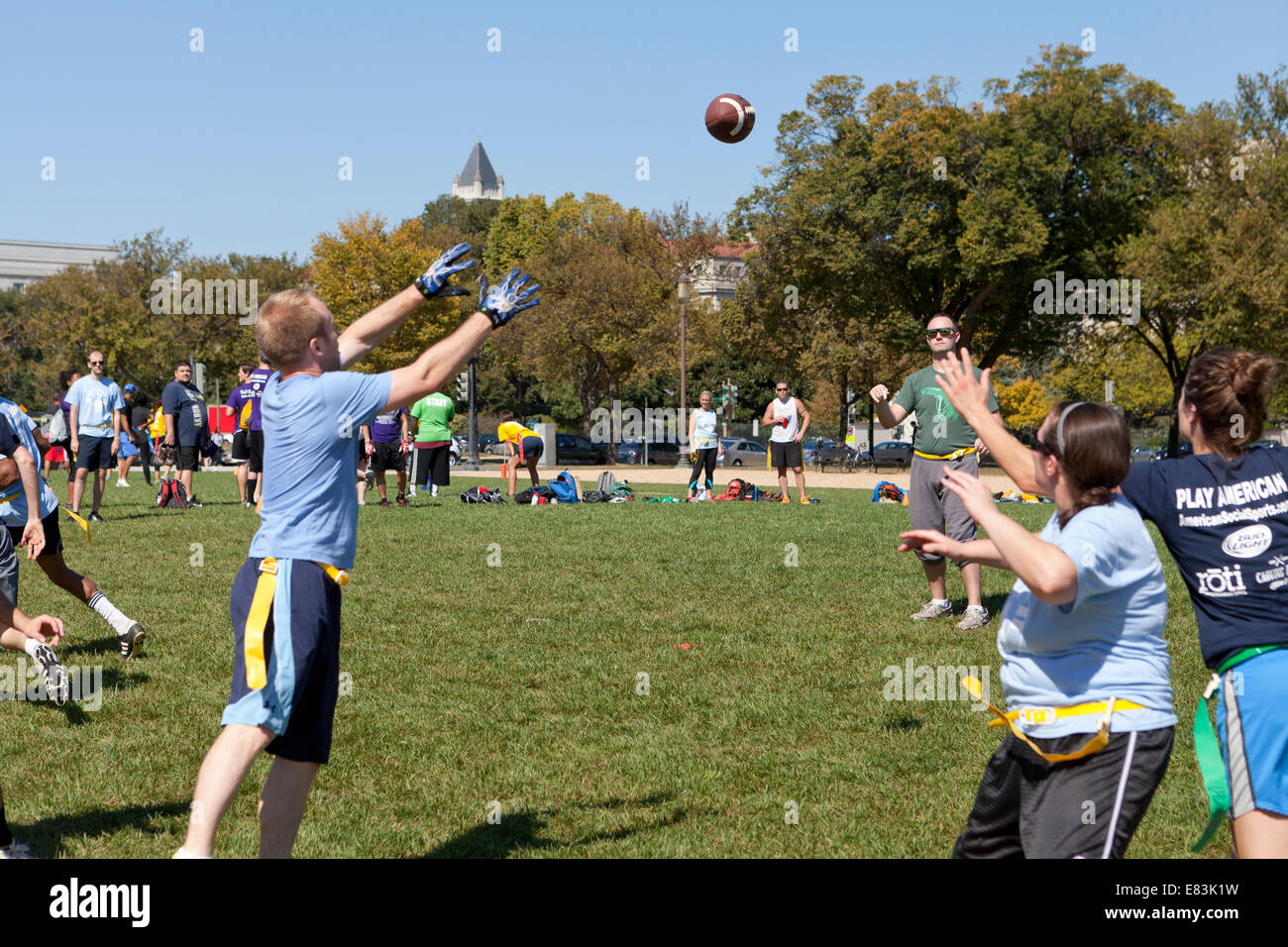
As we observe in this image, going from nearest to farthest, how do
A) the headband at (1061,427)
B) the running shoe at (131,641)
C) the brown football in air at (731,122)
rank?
1. the headband at (1061,427)
2. the running shoe at (131,641)
3. the brown football in air at (731,122)

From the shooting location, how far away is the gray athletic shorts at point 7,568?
6.29m

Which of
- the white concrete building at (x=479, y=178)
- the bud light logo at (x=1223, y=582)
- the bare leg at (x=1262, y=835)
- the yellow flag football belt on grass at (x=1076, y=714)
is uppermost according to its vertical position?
the white concrete building at (x=479, y=178)

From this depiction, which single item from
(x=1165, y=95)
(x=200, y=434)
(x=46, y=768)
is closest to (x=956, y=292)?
(x=1165, y=95)

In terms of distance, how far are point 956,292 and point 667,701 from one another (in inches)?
1711

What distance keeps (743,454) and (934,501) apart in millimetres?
48413

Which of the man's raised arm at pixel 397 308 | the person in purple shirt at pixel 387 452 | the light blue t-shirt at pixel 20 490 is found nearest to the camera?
the man's raised arm at pixel 397 308

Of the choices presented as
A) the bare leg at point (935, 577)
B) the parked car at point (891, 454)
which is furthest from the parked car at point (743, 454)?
the bare leg at point (935, 577)

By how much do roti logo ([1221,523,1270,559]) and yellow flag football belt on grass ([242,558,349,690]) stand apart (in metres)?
2.73

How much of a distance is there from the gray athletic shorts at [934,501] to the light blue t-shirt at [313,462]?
6.22m

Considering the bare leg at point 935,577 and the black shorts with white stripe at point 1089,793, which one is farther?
the bare leg at point 935,577

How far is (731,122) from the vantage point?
10.2 meters

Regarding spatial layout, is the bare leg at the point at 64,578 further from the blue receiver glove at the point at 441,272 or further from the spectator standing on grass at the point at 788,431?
the spectator standing on grass at the point at 788,431

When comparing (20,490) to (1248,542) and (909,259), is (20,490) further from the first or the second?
(909,259)

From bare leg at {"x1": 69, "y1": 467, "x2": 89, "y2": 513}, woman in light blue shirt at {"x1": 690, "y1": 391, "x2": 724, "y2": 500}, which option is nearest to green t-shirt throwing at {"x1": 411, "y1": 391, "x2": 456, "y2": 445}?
woman in light blue shirt at {"x1": 690, "y1": 391, "x2": 724, "y2": 500}
